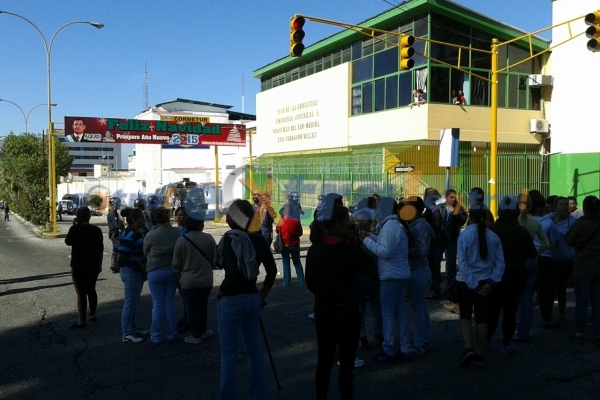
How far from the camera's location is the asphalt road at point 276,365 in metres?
5.36

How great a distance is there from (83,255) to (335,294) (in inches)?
177

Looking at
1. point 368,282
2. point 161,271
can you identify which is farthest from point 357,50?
point 368,282

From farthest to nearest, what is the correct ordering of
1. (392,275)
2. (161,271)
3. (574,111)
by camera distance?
(574,111) < (161,271) < (392,275)

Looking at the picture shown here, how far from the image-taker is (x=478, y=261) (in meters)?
5.71

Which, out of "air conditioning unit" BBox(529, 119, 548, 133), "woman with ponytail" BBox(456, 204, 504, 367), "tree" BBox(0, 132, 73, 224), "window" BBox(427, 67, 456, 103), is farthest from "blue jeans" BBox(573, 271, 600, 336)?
A: "tree" BBox(0, 132, 73, 224)

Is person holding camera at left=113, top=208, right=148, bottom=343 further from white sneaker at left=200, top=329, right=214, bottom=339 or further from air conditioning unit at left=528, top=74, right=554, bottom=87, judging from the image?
air conditioning unit at left=528, top=74, right=554, bottom=87

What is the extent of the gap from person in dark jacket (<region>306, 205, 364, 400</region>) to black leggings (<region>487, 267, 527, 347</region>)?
2.06 metres

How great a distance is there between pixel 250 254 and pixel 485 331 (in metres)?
2.77

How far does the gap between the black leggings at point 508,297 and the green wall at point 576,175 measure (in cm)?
1725

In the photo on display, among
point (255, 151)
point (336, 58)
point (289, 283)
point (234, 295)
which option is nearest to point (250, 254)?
point (234, 295)

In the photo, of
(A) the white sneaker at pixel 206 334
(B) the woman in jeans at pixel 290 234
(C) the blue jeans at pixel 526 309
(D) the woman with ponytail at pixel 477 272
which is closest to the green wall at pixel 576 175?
(B) the woman in jeans at pixel 290 234

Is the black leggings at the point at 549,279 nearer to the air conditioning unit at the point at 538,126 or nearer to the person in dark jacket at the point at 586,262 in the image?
the person in dark jacket at the point at 586,262

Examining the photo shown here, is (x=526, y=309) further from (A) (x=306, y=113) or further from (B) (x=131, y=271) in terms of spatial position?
(A) (x=306, y=113)

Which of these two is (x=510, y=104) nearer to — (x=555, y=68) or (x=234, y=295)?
(x=555, y=68)
